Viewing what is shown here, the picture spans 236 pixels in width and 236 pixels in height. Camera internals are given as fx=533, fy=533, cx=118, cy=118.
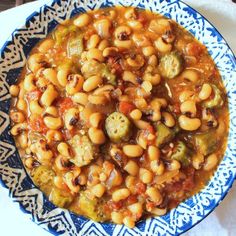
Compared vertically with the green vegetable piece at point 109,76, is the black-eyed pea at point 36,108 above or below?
below

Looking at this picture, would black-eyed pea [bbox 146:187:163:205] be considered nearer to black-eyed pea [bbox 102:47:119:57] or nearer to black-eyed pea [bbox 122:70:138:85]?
black-eyed pea [bbox 122:70:138:85]

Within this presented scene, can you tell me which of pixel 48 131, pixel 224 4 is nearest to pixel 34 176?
pixel 48 131

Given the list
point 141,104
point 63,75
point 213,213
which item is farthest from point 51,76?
point 213,213

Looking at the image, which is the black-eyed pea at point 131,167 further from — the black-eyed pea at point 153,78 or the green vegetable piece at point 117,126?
the black-eyed pea at point 153,78

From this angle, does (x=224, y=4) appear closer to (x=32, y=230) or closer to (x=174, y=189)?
(x=174, y=189)

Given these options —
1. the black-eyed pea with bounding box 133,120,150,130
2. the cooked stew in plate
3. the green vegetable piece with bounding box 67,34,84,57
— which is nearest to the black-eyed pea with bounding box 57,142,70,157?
the cooked stew in plate

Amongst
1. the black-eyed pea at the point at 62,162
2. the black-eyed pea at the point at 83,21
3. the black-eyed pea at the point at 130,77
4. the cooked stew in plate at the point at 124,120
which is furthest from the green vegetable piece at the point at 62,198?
the black-eyed pea at the point at 83,21

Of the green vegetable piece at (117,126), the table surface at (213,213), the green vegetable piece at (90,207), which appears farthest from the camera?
the table surface at (213,213)
